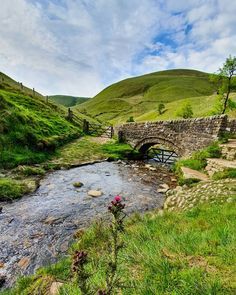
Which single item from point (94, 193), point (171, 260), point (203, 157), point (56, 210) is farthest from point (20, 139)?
point (171, 260)

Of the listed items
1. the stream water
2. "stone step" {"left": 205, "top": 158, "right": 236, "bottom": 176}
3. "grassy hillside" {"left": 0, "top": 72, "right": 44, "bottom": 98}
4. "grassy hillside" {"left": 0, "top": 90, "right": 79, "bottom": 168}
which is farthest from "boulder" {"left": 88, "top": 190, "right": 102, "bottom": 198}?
"grassy hillside" {"left": 0, "top": 72, "right": 44, "bottom": 98}

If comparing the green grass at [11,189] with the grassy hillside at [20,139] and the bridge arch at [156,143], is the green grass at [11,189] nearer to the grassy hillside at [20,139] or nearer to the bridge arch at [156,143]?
the grassy hillside at [20,139]

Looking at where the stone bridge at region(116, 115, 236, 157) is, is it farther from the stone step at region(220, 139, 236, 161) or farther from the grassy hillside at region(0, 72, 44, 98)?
the grassy hillside at region(0, 72, 44, 98)

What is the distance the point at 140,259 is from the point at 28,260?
319cm

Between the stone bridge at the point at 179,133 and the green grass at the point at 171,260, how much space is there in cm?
946

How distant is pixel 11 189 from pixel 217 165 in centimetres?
940

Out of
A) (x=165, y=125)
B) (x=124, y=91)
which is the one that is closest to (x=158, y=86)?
(x=124, y=91)

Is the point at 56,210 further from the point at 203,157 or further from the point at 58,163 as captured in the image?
the point at 203,157

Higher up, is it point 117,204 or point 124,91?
point 124,91

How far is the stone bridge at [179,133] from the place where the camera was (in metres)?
14.0

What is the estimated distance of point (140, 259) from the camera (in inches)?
149

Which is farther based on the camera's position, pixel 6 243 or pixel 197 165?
pixel 197 165

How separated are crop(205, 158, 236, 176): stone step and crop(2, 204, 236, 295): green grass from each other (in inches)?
182

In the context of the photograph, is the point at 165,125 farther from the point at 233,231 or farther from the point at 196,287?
the point at 196,287
